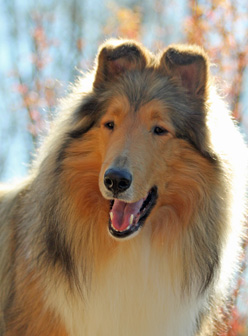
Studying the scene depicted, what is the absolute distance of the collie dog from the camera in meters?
4.25

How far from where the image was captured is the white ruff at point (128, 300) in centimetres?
434

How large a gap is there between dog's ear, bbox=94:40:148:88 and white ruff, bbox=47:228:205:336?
119 cm

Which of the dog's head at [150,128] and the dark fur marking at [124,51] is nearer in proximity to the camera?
the dog's head at [150,128]

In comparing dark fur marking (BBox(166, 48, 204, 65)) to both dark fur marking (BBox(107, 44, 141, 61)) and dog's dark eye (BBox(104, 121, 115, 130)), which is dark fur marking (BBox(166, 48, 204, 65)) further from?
dog's dark eye (BBox(104, 121, 115, 130))

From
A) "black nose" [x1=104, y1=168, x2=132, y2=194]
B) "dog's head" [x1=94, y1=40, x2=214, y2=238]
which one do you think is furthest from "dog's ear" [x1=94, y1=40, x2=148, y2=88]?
"black nose" [x1=104, y1=168, x2=132, y2=194]

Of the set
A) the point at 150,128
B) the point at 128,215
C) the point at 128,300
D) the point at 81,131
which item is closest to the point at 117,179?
the point at 128,215

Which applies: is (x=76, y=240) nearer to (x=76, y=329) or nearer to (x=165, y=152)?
(x=76, y=329)

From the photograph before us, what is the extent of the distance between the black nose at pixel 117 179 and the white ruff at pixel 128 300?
597mm

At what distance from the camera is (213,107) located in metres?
4.46

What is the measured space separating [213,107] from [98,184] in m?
1.03

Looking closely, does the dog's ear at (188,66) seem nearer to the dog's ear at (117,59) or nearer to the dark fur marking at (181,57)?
the dark fur marking at (181,57)

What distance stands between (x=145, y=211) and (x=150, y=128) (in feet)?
1.89

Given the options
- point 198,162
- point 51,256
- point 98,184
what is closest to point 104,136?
point 98,184

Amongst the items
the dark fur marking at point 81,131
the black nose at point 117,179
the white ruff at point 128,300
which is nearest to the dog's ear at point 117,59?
the dark fur marking at point 81,131
